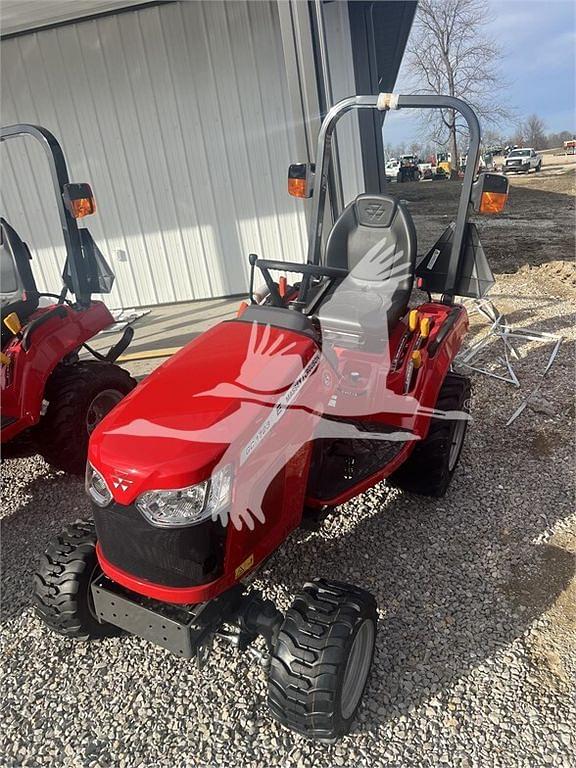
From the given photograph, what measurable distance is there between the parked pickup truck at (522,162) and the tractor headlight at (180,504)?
89.6 ft

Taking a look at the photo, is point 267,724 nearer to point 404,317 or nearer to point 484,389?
point 404,317

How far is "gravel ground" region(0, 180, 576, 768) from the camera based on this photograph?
5.59 feet

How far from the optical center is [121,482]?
5.18ft

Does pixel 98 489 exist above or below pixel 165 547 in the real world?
above

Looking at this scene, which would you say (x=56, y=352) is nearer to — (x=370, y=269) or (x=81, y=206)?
(x=81, y=206)

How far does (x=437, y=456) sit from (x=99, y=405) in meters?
1.96

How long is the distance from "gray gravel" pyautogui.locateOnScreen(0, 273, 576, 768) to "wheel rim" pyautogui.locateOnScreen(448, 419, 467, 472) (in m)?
0.14

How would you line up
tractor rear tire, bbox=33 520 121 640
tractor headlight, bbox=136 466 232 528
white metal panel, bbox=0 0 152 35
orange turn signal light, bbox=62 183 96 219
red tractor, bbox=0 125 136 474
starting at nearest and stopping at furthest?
tractor headlight, bbox=136 466 232 528 → tractor rear tire, bbox=33 520 121 640 → red tractor, bbox=0 125 136 474 → orange turn signal light, bbox=62 183 96 219 → white metal panel, bbox=0 0 152 35

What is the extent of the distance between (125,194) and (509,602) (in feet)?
18.8

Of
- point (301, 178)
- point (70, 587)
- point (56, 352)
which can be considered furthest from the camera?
point (56, 352)

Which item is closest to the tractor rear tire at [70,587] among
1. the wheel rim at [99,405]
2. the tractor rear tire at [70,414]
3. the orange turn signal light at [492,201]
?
the tractor rear tire at [70,414]

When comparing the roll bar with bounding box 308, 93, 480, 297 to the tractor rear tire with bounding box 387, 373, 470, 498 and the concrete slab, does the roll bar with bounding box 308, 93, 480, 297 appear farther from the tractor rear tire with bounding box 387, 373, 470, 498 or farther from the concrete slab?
the concrete slab

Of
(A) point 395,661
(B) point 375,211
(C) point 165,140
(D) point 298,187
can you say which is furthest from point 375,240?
(C) point 165,140

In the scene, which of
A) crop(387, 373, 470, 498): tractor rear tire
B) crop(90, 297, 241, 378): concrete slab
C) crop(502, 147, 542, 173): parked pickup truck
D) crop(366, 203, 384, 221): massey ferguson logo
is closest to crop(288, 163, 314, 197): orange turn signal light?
crop(366, 203, 384, 221): massey ferguson logo
